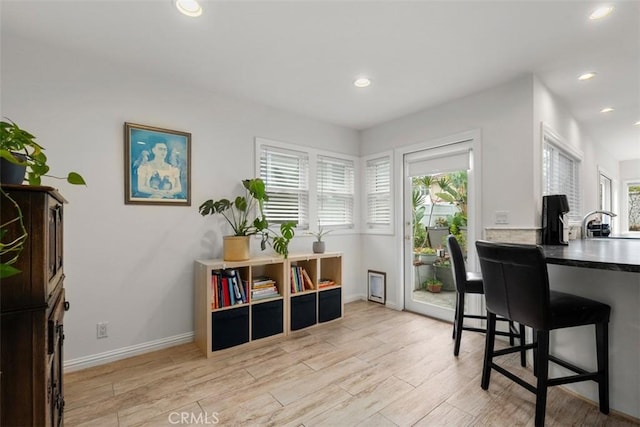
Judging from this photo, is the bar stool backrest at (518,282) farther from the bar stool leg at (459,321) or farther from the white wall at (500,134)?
the white wall at (500,134)

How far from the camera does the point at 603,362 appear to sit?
5.54ft

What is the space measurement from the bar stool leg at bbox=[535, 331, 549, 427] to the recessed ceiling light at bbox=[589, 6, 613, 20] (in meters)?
2.03

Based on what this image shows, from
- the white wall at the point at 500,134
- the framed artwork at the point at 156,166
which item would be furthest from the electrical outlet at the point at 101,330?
the white wall at the point at 500,134

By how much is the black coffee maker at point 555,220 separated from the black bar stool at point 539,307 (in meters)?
0.96


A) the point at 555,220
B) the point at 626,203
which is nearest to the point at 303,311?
the point at 555,220

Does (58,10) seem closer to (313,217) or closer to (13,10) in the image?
(13,10)

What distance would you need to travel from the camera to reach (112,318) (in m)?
2.42

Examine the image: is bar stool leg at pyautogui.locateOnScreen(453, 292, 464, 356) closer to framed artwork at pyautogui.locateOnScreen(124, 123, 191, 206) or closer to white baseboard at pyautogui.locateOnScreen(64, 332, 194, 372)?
white baseboard at pyautogui.locateOnScreen(64, 332, 194, 372)

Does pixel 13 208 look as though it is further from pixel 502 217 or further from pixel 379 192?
pixel 379 192

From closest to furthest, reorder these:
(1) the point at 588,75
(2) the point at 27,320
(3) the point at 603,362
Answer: (2) the point at 27,320 → (3) the point at 603,362 → (1) the point at 588,75

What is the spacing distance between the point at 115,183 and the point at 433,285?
3516mm

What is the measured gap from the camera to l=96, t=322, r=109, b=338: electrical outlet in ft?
7.75

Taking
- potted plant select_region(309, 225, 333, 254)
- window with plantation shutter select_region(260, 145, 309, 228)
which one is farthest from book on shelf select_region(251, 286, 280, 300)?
window with plantation shutter select_region(260, 145, 309, 228)

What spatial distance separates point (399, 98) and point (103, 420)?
359 centimetres
